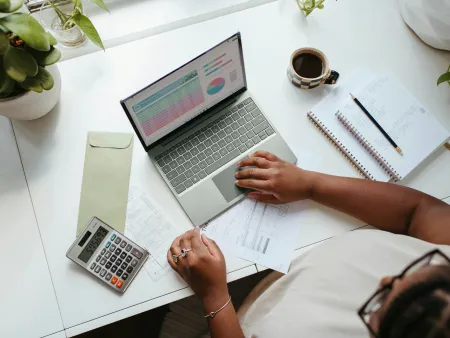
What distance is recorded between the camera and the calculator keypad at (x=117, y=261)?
2.86ft

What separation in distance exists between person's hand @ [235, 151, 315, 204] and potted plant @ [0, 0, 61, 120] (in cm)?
44

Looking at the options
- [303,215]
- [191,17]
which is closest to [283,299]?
[303,215]

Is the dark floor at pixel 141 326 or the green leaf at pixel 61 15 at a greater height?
the green leaf at pixel 61 15

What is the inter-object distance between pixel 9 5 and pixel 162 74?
1.23 feet

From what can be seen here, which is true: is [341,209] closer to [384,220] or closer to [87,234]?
[384,220]

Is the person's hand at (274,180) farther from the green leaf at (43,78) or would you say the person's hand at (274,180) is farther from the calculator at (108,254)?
the green leaf at (43,78)

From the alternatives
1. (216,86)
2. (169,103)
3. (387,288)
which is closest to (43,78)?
(169,103)

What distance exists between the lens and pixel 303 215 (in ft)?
3.12

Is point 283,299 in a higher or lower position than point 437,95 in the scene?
lower

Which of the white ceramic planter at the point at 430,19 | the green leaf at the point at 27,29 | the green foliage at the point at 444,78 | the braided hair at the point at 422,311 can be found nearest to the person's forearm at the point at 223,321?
the braided hair at the point at 422,311

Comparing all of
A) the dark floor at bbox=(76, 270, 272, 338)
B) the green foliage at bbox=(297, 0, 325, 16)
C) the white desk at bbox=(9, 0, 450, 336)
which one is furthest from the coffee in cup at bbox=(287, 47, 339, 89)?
the dark floor at bbox=(76, 270, 272, 338)

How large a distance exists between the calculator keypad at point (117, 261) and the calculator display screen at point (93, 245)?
0.05 ft

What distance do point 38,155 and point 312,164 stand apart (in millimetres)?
620

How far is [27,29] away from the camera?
2.43ft
